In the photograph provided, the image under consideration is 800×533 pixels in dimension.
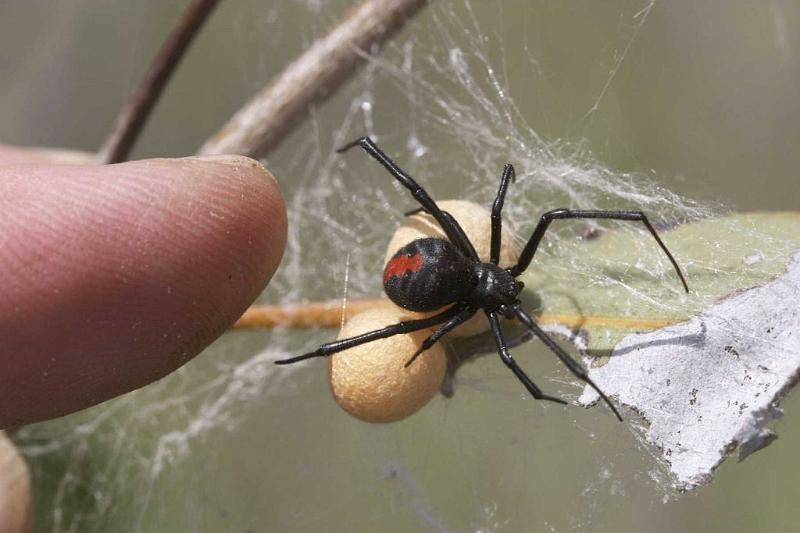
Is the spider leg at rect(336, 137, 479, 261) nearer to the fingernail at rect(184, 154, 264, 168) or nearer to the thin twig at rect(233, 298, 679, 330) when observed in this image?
the thin twig at rect(233, 298, 679, 330)

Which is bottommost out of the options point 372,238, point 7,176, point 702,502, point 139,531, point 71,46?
point 702,502

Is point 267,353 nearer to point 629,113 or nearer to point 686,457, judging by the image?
point 629,113

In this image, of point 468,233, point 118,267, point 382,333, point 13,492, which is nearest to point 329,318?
point 382,333

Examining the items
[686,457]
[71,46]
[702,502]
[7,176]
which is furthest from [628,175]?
[71,46]

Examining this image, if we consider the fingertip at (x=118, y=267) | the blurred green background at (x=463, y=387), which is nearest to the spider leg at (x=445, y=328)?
the blurred green background at (x=463, y=387)

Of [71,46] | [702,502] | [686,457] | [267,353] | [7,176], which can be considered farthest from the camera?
[71,46]

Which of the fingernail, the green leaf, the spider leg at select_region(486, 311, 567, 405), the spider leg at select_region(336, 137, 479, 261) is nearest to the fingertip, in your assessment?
the fingernail

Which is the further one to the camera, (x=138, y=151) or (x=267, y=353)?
(x=138, y=151)
